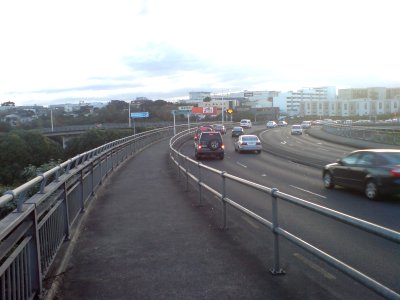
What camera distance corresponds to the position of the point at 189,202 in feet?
41.7

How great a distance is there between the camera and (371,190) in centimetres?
1423

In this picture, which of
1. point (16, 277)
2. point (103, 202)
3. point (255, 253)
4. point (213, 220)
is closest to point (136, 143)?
point (103, 202)

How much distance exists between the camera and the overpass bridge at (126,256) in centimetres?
534

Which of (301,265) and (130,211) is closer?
(301,265)

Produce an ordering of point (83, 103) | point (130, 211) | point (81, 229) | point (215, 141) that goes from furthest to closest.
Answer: point (83, 103) → point (215, 141) → point (130, 211) → point (81, 229)

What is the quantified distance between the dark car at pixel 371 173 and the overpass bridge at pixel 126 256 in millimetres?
5344

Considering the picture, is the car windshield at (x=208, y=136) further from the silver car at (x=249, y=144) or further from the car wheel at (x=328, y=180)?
the car wheel at (x=328, y=180)

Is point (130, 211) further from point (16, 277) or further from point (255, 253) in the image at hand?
point (16, 277)

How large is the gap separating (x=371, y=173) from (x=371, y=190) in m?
0.54

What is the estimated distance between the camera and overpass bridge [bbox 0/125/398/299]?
5.34 meters

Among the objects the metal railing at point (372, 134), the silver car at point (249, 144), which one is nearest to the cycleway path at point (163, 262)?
the silver car at point (249, 144)

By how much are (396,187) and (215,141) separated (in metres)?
20.2

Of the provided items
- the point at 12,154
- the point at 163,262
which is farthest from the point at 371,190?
the point at 12,154

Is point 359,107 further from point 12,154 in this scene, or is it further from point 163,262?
point 163,262
